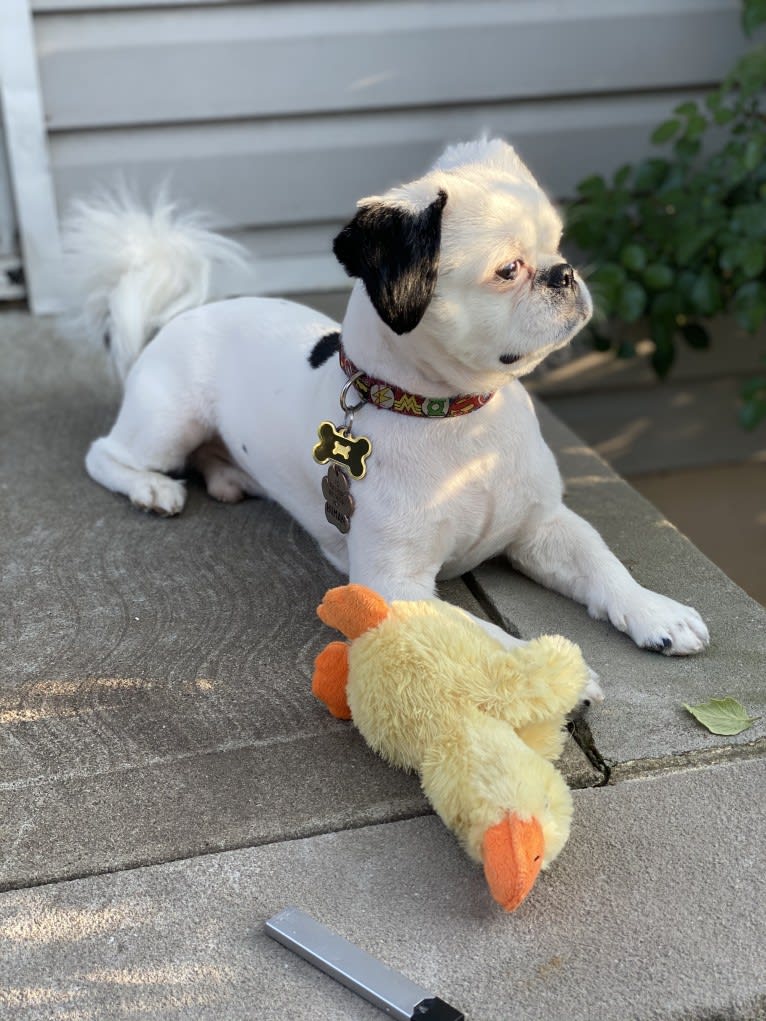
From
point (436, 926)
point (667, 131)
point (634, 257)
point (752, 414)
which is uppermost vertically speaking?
point (667, 131)

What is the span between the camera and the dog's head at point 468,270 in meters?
2.03

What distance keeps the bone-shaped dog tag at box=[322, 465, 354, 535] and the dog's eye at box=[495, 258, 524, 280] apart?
592mm

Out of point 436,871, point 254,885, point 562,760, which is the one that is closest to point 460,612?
point 562,760

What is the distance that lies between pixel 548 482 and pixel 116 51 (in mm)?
2699

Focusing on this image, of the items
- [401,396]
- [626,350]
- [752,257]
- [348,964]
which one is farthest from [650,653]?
[626,350]

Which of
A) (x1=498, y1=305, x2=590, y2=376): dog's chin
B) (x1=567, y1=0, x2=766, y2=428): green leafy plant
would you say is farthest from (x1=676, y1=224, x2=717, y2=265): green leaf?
(x1=498, y1=305, x2=590, y2=376): dog's chin

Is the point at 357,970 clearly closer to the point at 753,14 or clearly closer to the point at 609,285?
the point at 609,285

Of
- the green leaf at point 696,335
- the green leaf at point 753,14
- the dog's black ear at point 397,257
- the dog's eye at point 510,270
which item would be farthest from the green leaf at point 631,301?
the dog's black ear at point 397,257

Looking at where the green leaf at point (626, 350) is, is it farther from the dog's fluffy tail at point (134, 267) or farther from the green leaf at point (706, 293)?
the dog's fluffy tail at point (134, 267)

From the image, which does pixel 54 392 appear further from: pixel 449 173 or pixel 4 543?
pixel 449 173

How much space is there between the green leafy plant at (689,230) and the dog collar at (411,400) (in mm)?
1652

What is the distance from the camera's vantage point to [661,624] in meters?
2.47

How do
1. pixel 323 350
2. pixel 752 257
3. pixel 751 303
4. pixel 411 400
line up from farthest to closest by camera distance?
pixel 751 303 < pixel 752 257 < pixel 323 350 < pixel 411 400

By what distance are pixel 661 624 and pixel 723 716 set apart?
0.89 ft
